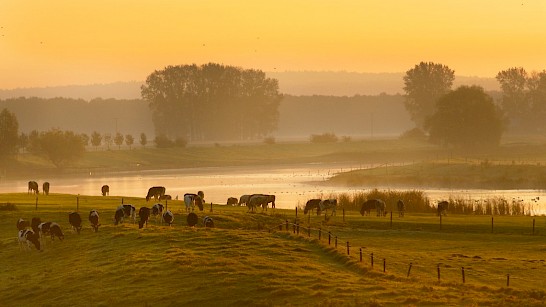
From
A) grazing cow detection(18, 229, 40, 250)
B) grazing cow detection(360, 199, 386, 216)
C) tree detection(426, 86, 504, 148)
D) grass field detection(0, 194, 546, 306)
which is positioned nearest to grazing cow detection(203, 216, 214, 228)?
grass field detection(0, 194, 546, 306)

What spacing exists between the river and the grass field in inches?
1285

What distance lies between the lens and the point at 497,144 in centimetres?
19738

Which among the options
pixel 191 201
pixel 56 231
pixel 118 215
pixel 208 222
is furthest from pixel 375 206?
pixel 56 231

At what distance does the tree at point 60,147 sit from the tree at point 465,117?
2829 inches

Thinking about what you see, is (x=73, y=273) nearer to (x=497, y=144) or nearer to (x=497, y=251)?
(x=497, y=251)

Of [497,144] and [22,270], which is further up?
[497,144]

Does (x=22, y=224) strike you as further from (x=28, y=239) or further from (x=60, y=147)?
(x=60, y=147)

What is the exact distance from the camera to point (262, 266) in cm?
4369

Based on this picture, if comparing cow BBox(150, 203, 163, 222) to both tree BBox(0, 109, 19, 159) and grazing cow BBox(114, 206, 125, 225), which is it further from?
tree BBox(0, 109, 19, 159)

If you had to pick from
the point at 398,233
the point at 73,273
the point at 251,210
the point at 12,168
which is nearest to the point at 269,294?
the point at 73,273

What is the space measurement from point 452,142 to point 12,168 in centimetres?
8673

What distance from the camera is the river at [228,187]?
351 ft

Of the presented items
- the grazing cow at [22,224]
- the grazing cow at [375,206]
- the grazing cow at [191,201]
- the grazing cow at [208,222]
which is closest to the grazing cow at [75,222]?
the grazing cow at [22,224]

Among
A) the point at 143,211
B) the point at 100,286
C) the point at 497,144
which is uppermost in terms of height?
the point at 497,144
